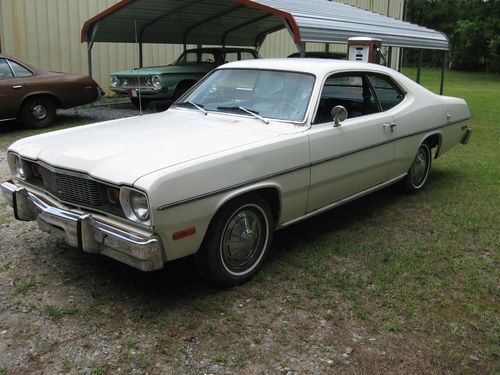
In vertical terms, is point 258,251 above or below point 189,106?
below

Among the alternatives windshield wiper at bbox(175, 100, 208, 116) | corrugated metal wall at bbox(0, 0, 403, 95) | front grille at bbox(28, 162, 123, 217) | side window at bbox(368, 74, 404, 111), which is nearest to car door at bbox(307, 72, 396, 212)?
side window at bbox(368, 74, 404, 111)

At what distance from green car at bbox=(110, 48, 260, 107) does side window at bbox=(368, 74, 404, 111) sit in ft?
22.3

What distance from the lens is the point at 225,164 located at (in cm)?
348

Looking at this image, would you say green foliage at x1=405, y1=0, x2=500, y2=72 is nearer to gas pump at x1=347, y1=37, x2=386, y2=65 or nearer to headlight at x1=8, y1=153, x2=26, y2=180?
gas pump at x1=347, y1=37, x2=386, y2=65

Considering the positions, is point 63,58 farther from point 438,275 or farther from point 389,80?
point 438,275

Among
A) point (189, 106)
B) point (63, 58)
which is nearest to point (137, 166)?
point (189, 106)

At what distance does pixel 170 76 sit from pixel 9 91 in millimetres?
3458

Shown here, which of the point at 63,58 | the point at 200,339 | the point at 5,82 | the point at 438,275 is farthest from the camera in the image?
the point at 63,58

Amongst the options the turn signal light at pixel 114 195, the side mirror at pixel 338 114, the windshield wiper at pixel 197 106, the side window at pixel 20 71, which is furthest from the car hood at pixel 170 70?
the turn signal light at pixel 114 195

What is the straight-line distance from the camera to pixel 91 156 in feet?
11.6

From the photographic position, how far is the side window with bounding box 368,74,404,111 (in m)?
5.19

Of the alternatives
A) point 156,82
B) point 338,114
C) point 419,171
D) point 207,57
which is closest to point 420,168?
point 419,171

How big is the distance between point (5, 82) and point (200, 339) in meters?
7.97

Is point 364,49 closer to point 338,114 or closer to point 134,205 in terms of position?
point 338,114
